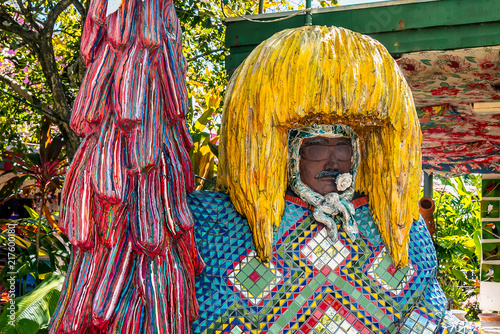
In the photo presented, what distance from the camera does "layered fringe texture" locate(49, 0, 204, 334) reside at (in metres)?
1.62

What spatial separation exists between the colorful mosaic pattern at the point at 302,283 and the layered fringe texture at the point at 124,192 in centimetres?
16

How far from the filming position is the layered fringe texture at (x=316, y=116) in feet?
5.78

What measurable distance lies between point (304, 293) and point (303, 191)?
14.2 inches

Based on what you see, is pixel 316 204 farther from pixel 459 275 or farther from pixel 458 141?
pixel 459 275

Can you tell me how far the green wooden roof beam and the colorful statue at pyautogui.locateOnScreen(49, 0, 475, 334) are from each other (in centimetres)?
92

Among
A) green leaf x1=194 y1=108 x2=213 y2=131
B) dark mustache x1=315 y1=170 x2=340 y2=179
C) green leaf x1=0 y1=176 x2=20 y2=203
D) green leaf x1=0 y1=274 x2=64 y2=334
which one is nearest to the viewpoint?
dark mustache x1=315 y1=170 x2=340 y2=179

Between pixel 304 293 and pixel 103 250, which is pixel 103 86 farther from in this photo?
pixel 304 293

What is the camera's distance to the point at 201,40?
431 centimetres

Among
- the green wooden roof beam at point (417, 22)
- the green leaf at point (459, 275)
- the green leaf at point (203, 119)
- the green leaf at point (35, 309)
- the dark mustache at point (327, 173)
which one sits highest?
the green wooden roof beam at point (417, 22)

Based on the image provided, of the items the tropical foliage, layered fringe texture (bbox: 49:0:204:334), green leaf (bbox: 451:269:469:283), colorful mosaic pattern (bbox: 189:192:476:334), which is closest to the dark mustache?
colorful mosaic pattern (bbox: 189:192:476:334)

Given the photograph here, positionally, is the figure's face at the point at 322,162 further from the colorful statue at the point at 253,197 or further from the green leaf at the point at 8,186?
the green leaf at the point at 8,186

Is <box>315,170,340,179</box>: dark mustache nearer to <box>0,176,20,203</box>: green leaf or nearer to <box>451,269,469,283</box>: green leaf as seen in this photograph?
<box>0,176,20,203</box>: green leaf

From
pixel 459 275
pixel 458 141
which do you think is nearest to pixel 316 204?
pixel 458 141

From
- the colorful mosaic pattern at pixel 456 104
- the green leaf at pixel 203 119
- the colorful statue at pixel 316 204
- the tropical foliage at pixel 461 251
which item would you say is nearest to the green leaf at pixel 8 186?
the green leaf at pixel 203 119
